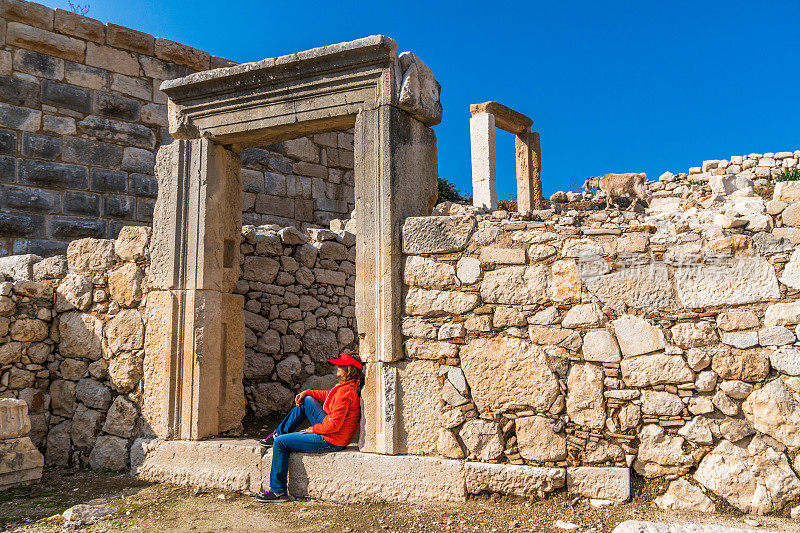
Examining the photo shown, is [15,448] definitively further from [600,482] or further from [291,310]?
[600,482]

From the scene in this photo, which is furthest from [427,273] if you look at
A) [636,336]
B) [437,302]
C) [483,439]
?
[636,336]

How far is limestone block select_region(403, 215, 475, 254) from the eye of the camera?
15.3ft

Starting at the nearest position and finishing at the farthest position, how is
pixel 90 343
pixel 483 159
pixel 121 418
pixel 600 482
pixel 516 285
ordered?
pixel 600 482 → pixel 516 285 → pixel 121 418 → pixel 90 343 → pixel 483 159

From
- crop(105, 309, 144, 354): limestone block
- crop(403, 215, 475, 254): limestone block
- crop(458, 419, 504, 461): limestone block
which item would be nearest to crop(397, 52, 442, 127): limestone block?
crop(403, 215, 475, 254): limestone block

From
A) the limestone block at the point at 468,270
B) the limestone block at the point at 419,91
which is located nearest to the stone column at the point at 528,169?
the limestone block at the point at 419,91

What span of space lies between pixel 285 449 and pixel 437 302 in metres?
1.56

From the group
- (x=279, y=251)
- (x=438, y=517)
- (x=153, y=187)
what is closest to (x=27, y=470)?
(x=279, y=251)

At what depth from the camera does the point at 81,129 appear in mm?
7664

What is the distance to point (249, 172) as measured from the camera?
8.54 meters

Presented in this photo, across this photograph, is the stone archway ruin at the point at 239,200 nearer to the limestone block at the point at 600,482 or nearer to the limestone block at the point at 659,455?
the limestone block at the point at 600,482

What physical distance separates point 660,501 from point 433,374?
1.65 meters

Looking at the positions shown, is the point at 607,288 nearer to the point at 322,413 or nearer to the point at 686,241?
the point at 686,241

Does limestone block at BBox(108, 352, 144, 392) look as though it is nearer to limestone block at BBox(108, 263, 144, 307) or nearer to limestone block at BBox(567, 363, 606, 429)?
limestone block at BBox(108, 263, 144, 307)

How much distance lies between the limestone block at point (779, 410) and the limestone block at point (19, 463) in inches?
206
